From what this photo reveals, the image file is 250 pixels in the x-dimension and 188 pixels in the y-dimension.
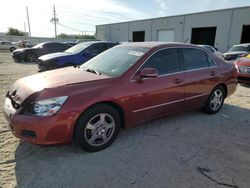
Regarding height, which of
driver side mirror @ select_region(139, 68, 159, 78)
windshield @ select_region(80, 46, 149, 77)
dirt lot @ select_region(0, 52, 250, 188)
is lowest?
dirt lot @ select_region(0, 52, 250, 188)

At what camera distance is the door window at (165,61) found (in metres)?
3.74

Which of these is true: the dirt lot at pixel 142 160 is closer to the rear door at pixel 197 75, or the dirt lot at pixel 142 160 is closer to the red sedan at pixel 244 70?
the rear door at pixel 197 75

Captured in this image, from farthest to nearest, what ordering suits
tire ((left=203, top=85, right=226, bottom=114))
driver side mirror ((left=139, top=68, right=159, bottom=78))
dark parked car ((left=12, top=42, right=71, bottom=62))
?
dark parked car ((left=12, top=42, right=71, bottom=62)) < tire ((left=203, top=85, right=226, bottom=114)) < driver side mirror ((left=139, top=68, right=159, bottom=78))

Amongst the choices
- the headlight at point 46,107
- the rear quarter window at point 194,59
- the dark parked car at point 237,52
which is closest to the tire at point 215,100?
the rear quarter window at point 194,59

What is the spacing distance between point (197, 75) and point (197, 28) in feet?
86.8

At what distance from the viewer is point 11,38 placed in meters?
44.8

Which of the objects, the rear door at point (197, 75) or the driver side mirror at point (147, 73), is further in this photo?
the rear door at point (197, 75)

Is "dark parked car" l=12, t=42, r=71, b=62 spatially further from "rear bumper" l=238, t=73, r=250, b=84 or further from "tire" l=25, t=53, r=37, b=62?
"rear bumper" l=238, t=73, r=250, b=84

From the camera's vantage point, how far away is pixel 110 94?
3.14m

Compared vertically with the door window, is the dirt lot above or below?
below

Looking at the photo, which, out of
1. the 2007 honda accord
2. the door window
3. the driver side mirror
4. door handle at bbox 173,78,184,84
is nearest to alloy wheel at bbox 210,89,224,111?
the 2007 honda accord

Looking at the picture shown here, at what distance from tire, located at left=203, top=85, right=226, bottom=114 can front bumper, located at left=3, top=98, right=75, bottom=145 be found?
3309 mm

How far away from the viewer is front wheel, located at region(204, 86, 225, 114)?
4883 mm

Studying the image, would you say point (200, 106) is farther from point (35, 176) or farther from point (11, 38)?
point (11, 38)
